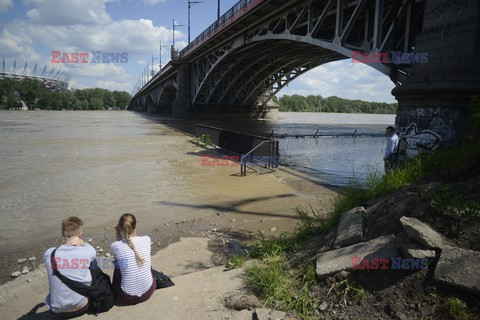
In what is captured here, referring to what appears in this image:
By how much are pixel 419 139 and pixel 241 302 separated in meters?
6.64

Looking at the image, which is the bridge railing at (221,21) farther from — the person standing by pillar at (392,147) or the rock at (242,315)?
the rock at (242,315)

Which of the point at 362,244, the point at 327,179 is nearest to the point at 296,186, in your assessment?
the point at 327,179

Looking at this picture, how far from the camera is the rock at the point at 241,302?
3.27m

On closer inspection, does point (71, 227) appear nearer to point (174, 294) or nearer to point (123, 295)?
point (123, 295)

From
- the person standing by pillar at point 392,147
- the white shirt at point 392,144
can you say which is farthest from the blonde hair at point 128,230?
the white shirt at point 392,144

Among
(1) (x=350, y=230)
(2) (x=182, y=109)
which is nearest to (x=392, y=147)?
(1) (x=350, y=230)

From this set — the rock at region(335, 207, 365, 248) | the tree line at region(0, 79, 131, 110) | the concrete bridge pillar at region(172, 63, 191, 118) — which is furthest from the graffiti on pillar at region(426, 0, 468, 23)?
the tree line at region(0, 79, 131, 110)

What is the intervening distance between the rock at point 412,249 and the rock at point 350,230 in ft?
1.73

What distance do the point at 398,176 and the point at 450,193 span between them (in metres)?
1.58

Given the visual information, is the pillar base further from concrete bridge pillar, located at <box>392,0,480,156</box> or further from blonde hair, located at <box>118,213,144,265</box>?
blonde hair, located at <box>118,213,144,265</box>

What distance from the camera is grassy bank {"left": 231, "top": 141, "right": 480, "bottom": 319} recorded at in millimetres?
3178

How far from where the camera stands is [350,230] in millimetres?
3863

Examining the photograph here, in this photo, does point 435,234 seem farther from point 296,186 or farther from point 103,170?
point 103,170

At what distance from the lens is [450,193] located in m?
3.44
